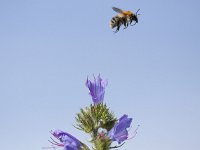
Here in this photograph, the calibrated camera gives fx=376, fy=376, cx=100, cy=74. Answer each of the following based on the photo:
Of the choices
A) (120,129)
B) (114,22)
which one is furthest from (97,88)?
(114,22)

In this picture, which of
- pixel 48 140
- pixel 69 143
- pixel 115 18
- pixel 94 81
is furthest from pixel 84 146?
pixel 115 18

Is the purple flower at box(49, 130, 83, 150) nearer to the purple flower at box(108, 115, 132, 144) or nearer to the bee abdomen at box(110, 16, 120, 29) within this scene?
the purple flower at box(108, 115, 132, 144)

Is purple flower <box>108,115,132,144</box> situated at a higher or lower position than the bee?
lower

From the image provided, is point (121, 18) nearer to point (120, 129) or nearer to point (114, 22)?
point (114, 22)

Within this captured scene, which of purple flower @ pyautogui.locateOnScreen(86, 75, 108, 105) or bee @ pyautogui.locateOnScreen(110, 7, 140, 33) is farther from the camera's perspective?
bee @ pyautogui.locateOnScreen(110, 7, 140, 33)

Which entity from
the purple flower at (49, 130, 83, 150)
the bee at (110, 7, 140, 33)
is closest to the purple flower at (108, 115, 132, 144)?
the purple flower at (49, 130, 83, 150)

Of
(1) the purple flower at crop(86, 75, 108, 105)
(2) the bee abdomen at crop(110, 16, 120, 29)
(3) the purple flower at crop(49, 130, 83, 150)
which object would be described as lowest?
(3) the purple flower at crop(49, 130, 83, 150)

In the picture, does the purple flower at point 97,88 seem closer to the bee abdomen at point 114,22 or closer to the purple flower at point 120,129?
the purple flower at point 120,129

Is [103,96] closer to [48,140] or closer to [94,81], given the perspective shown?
[94,81]
